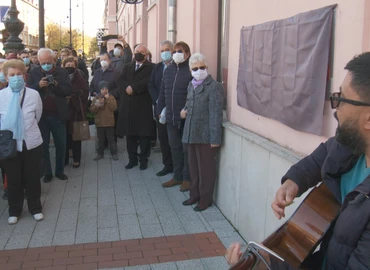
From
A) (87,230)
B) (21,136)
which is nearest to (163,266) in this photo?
(87,230)

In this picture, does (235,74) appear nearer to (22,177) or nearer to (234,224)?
(234,224)

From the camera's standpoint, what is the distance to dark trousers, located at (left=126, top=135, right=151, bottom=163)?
7.54 m

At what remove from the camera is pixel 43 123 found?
6.49m

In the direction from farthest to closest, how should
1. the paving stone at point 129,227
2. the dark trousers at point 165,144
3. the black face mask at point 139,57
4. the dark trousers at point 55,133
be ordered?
the black face mask at point 139,57
the dark trousers at point 165,144
the dark trousers at point 55,133
the paving stone at point 129,227

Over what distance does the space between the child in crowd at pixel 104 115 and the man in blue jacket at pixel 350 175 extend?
21.2ft

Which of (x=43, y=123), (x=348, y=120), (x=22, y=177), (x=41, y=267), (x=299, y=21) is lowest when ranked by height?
(x=41, y=267)

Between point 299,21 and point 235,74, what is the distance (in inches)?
73.7

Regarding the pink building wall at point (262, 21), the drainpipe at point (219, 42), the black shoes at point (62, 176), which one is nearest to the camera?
the pink building wall at point (262, 21)

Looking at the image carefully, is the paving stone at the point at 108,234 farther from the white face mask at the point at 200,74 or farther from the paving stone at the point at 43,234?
the white face mask at the point at 200,74

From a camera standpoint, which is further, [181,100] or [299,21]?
[181,100]

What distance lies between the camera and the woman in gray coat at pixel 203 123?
5.25m

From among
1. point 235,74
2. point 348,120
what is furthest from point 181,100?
point 348,120

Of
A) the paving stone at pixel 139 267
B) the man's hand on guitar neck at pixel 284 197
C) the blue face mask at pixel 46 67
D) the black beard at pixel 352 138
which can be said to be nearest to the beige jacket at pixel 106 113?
the blue face mask at pixel 46 67

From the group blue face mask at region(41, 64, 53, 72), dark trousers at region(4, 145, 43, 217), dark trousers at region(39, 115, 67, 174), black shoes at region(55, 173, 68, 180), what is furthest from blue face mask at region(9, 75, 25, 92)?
black shoes at region(55, 173, 68, 180)
